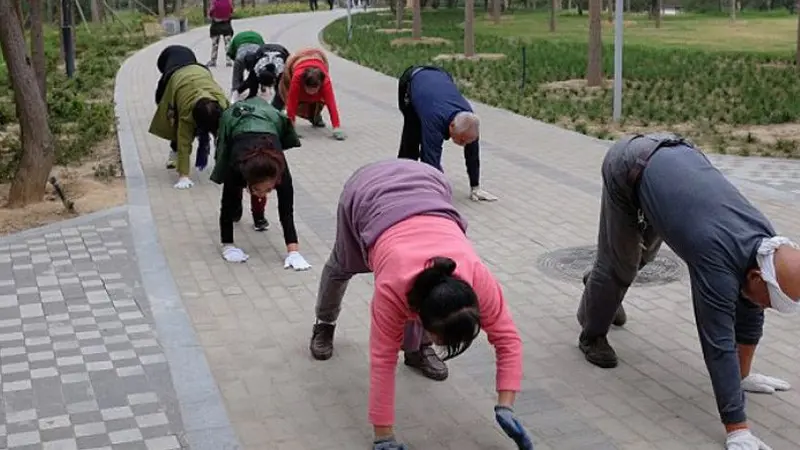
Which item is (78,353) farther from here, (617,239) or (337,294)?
(617,239)

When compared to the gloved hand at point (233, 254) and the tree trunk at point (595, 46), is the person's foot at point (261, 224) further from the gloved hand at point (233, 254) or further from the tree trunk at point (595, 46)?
the tree trunk at point (595, 46)

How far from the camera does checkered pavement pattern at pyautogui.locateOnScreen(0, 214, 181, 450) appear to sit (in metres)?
4.41

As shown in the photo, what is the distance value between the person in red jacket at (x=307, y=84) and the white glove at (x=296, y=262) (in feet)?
15.1

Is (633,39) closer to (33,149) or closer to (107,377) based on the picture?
(33,149)

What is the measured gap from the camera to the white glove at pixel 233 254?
22.6ft

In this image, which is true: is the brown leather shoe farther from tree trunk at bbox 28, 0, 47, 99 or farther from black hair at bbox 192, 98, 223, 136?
tree trunk at bbox 28, 0, 47, 99

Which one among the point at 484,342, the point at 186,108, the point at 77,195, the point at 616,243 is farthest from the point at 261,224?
the point at 616,243

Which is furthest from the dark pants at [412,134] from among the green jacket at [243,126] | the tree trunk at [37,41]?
the tree trunk at [37,41]

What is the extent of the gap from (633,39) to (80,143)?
63.4 ft

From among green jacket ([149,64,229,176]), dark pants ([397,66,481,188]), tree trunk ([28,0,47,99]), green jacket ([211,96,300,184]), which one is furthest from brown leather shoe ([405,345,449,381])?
tree trunk ([28,0,47,99])

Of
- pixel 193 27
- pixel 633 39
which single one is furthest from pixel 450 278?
pixel 193 27

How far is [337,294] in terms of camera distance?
504 centimetres

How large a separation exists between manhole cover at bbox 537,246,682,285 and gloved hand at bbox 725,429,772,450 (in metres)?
2.26

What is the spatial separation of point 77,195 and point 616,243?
17.3ft
